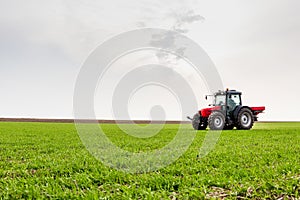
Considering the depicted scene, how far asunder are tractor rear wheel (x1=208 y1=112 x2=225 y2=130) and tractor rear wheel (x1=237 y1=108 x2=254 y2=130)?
54.6 inches

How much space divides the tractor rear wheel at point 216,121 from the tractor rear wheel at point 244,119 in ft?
4.55

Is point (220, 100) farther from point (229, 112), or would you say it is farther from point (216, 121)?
point (216, 121)

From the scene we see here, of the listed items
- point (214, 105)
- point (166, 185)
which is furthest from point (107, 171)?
point (214, 105)

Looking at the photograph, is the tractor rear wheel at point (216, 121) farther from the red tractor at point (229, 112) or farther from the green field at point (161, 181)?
the green field at point (161, 181)

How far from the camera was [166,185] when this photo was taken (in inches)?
222

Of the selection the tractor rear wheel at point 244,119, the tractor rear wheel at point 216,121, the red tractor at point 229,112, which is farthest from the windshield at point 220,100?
the tractor rear wheel at point 244,119

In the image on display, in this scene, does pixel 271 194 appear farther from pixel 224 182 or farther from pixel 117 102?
pixel 117 102

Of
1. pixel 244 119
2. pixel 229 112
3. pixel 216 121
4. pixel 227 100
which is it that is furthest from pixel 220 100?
pixel 244 119

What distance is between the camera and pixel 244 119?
2200 cm

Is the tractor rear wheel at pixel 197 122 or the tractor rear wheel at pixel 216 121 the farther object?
the tractor rear wheel at pixel 197 122

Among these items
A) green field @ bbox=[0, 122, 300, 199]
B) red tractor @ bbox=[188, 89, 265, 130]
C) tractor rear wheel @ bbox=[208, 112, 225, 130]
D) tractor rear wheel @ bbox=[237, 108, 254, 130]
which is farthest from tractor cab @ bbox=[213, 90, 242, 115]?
green field @ bbox=[0, 122, 300, 199]

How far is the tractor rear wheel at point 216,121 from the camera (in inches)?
808

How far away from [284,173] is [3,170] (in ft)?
20.7

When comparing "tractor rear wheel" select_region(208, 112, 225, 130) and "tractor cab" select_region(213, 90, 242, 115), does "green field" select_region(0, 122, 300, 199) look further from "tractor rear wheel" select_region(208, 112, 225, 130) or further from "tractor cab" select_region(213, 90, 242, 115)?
"tractor cab" select_region(213, 90, 242, 115)
